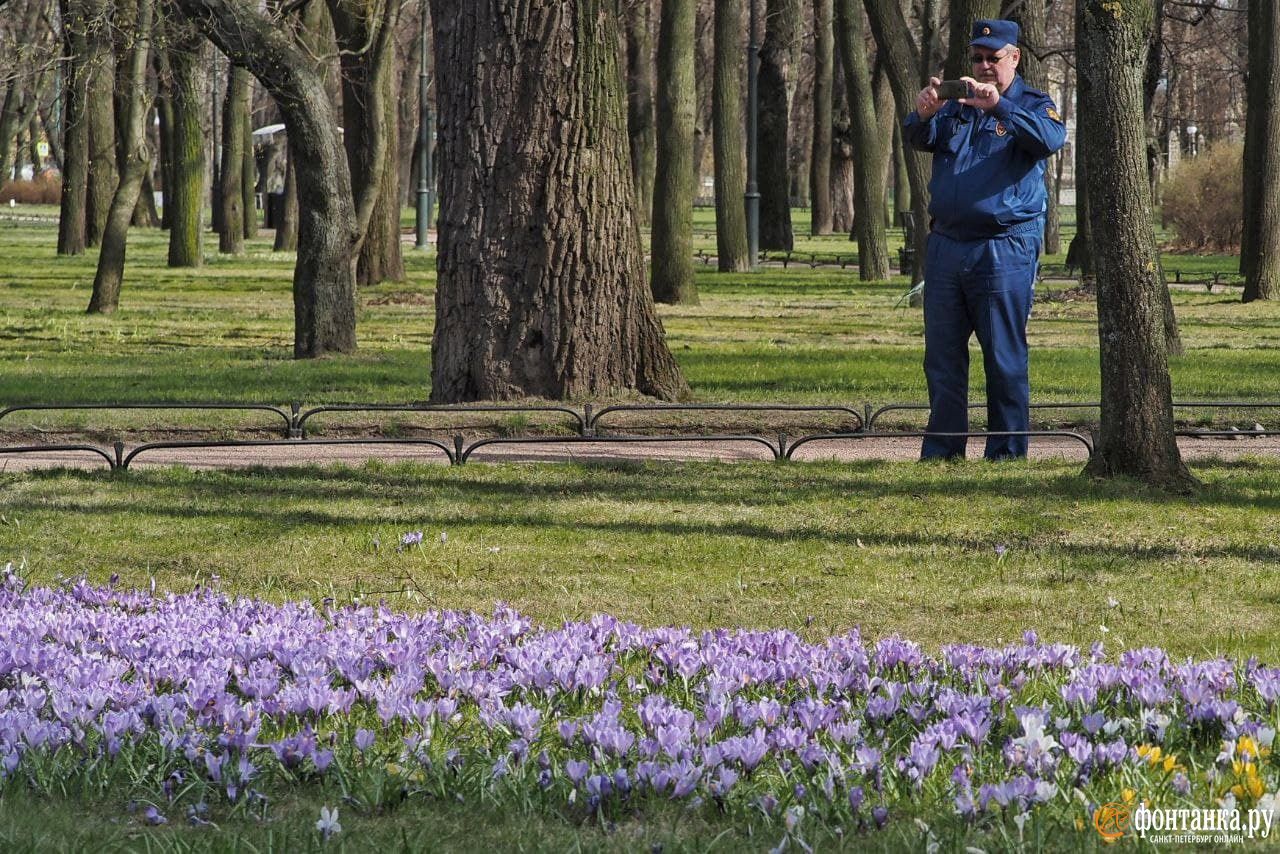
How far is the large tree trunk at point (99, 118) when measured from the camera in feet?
62.8

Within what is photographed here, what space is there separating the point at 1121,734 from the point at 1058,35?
54.8 m

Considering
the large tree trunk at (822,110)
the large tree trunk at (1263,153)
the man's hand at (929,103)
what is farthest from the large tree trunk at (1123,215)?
the large tree trunk at (822,110)

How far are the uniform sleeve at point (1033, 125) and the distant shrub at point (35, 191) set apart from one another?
291ft

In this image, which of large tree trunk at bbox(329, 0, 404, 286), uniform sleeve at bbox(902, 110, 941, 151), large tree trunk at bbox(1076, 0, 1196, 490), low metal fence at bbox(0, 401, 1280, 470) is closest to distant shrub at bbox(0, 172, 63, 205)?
large tree trunk at bbox(329, 0, 404, 286)

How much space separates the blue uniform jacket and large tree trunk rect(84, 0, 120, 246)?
436 inches

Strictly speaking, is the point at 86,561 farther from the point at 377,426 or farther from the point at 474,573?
the point at 377,426

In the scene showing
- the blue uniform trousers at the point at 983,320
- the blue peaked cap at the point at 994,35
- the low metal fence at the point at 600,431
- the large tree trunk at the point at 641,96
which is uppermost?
the large tree trunk at the point at 641,96

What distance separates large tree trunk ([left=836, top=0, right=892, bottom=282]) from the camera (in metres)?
27.8

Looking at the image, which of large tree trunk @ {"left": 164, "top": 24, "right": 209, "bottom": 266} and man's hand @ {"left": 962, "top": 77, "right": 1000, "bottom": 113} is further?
large tree trunk @ {"left": 164, "top": 24, "right": 209, "bottom": 266}

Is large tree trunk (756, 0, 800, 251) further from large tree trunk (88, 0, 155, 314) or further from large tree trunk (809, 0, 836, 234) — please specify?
large tree trunk (88, 0, 155, 314)

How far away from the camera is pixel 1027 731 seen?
3.92m

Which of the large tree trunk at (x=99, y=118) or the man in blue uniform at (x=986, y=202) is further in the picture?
the large tree trunk at (x=99, y=118)

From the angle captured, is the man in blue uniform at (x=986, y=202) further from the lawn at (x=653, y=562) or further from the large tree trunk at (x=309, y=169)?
the large tree trunk at (x=309, y=169)

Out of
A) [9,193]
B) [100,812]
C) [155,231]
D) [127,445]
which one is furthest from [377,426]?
[9,193]
